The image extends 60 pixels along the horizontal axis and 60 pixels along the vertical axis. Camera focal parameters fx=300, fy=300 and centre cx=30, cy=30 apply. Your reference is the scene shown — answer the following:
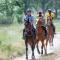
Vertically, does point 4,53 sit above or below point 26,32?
below

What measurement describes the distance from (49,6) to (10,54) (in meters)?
48.2

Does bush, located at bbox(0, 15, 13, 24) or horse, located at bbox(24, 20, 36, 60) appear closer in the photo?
horse, located at bbox(24, 20, 36, 60)

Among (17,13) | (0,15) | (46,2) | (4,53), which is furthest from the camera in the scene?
(46,2)

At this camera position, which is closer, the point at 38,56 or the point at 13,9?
the point at 38,56

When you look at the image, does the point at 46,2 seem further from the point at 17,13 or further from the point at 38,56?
the point at 38,56

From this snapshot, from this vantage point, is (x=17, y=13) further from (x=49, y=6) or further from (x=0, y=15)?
(x=49, y=6)

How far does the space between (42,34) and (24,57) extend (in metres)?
1.49

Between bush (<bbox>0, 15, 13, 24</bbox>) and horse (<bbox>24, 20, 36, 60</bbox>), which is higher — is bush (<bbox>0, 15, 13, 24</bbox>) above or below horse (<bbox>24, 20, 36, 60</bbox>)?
below

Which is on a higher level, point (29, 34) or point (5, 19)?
point (29, 34)

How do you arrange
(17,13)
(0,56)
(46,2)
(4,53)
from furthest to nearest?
(46,2)
(17,13)
(4,53)
(0,56)

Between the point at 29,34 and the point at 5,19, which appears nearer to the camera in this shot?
the point at 29,34

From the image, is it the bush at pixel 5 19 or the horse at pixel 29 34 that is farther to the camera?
the bush at pixel 5 19

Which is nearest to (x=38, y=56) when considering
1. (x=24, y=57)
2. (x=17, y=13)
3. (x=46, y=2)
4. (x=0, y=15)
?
(x=24, y=57)

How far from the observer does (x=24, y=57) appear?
50.0ft
